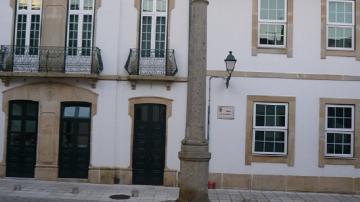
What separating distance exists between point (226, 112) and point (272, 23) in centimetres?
332

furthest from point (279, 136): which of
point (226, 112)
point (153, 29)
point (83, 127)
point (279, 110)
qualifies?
point (83, 127)

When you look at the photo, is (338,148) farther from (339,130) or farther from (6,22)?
(6,22)

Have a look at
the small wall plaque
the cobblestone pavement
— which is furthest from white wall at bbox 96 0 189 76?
the cobblestone pavement

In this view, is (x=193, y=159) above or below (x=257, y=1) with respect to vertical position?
below

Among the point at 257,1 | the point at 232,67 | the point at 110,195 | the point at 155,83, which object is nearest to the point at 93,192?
the point at 110,195

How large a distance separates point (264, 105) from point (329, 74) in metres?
2.32

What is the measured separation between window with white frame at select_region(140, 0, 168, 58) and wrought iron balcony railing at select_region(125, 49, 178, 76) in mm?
362

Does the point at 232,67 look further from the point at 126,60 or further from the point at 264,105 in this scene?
the point at 126,60

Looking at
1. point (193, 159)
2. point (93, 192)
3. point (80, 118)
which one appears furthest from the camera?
point (80, 118)

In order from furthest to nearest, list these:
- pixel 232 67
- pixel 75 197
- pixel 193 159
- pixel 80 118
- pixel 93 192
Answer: pixel 80 118 < pixel 232 67 < pixel 93 192 < pixel 75 197 < pixel 193 159

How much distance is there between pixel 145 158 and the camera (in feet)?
48.1

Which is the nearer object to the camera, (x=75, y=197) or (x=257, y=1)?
(x=75, y=197)

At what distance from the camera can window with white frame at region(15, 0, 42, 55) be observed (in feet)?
49.3

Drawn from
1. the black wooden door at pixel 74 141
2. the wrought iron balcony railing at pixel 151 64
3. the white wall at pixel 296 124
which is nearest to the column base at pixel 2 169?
the black wooden door at pixel 74 141
